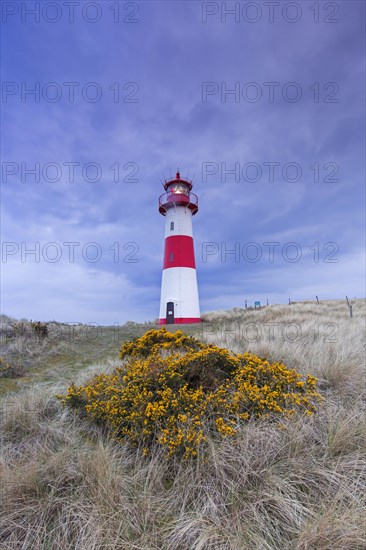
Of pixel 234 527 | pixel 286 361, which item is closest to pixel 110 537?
pixel 234 527

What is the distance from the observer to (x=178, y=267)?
17.2 m

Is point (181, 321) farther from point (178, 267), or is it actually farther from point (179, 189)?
point (179, 189)

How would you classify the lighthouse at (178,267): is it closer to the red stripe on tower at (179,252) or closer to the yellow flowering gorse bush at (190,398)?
the red stripe on tower at (179,252)

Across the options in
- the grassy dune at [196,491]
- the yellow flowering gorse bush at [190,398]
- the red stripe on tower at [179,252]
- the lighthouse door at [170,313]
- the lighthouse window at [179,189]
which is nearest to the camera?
the grassy dune at [196,491]

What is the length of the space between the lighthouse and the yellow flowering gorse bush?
1279 cm

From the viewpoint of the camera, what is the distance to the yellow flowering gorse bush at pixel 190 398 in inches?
112

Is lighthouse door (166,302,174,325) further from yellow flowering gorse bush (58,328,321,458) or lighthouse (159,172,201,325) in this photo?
yellow flowering gorse bush (58,328,321,458)

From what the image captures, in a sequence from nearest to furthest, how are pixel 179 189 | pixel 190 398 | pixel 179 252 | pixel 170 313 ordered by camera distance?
pixel 190 398 → pixel 170 313 → pixel 179 252 → pixel 179 189

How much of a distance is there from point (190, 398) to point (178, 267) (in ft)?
46.7

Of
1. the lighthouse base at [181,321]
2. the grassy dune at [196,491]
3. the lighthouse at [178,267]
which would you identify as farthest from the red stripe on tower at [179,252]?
the grassy dune at [196,491]

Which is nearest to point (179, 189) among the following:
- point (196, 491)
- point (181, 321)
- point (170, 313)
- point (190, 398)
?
point (170, 313)

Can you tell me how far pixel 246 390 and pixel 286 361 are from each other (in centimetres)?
209

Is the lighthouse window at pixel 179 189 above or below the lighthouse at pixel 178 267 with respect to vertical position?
above

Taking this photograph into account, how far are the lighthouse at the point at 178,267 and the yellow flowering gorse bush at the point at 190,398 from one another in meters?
12.8
